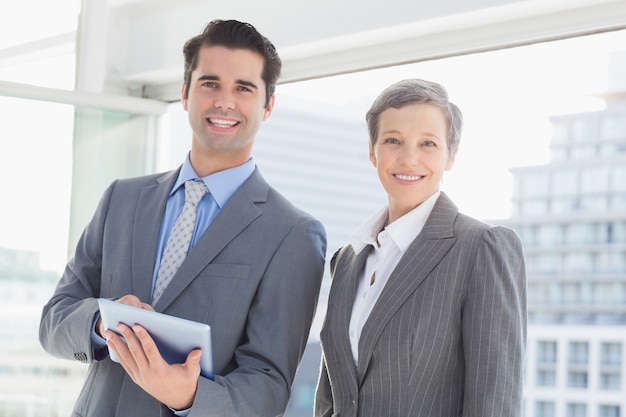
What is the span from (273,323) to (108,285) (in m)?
0.46

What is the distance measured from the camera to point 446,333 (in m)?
1.88

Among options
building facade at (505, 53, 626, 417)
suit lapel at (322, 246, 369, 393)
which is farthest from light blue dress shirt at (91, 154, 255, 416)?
building facade at (505, 53, 626, 417)

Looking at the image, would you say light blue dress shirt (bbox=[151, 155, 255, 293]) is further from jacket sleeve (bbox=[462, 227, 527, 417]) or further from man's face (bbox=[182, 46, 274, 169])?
jacket sleeve (bbox=[462, 227, 527, 417])

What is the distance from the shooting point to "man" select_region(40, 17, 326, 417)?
2098 millimetres

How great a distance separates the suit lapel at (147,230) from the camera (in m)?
2.22

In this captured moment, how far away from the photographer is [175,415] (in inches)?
81.7

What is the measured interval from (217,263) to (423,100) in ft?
2.04

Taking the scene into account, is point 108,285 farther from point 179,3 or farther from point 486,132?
point 179,3

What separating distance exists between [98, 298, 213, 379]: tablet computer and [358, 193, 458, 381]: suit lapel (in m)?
0.34

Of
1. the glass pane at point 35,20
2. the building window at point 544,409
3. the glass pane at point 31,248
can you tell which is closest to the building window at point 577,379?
the building window at point 544,409

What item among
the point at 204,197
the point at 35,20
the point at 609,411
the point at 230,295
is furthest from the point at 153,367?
the point at 35,20

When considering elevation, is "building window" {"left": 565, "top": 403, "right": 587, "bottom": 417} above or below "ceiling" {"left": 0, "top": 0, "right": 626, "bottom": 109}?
below

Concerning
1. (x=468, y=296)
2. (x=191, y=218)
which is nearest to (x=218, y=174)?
(x=191, y=218)

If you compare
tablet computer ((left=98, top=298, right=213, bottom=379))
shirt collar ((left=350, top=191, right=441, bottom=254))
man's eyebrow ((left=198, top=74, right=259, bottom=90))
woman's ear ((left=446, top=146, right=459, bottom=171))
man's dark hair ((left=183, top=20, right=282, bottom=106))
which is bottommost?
tablet computer ((left=98, top=298, right=213, bottom=379))
